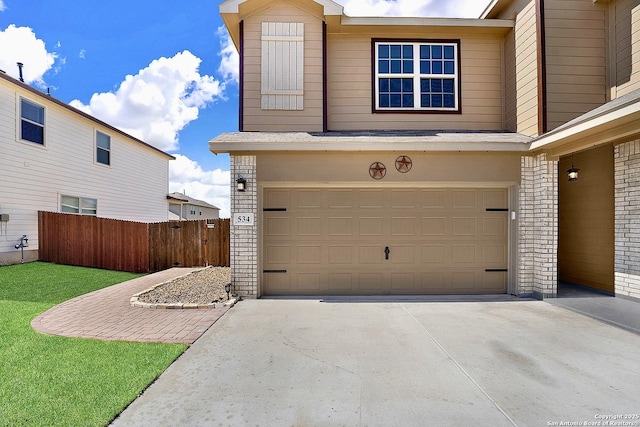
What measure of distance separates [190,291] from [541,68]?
27.8ft

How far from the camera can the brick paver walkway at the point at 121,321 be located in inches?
158

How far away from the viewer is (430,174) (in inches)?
237

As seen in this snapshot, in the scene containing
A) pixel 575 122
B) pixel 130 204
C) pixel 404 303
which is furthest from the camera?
pixel 130 204

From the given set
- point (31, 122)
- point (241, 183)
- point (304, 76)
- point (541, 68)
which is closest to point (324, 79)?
point (304, 76)

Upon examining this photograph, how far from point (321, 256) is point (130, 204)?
12174 millimetres

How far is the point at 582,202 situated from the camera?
6613mm

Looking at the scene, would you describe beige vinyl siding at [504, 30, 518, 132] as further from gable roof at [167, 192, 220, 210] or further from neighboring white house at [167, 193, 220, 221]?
neighboring white house at [167, 193, 220, 221]

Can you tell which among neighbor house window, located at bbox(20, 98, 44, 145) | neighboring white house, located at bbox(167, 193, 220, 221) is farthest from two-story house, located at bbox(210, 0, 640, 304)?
neighboring white house, located at bbox(167, 193, 220, 221)

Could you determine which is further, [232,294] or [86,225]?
[86,225]

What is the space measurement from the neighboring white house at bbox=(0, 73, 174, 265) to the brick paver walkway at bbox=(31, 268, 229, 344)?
219 inches

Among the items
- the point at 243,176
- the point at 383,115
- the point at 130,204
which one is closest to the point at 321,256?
the point at 243,176

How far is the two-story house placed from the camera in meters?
5.81

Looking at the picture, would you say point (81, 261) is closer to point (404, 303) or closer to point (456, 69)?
point (404, 303)

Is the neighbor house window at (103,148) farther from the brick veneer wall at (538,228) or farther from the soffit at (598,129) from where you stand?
the soffit at (598,129)
